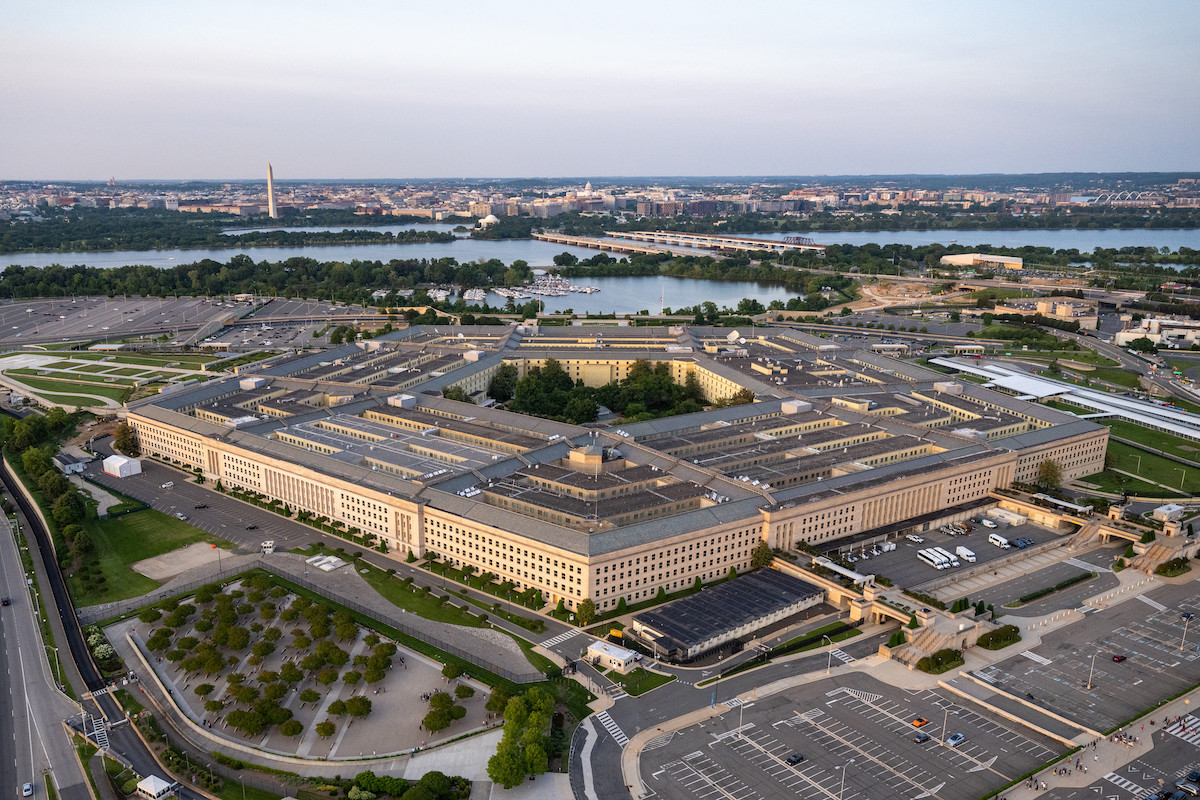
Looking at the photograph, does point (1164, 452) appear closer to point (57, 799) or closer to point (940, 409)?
point (940, 409)

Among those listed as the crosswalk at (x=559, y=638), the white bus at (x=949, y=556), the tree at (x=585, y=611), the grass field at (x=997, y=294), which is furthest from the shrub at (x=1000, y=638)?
the grass field at (x=997, y=294)

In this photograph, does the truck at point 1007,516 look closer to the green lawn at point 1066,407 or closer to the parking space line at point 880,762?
the parking space line at point 880,762

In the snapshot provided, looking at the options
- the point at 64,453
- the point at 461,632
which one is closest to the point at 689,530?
the point at 461,632

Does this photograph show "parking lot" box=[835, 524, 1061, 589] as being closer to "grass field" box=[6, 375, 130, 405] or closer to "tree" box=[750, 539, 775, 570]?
"tree" box=[750, 539, 775, 570]

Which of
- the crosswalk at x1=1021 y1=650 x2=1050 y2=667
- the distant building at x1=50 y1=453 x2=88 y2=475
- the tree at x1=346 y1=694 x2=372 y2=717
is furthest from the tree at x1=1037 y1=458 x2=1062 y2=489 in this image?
the distant building at x1=50 y1=453 x2=88 y2=475

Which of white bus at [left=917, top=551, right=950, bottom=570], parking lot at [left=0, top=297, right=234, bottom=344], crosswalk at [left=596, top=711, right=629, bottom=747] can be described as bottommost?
crosswalk at [left=596, top=711, right=629, bottom=747]

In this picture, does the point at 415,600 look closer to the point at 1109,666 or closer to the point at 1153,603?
the point at 1109,666
